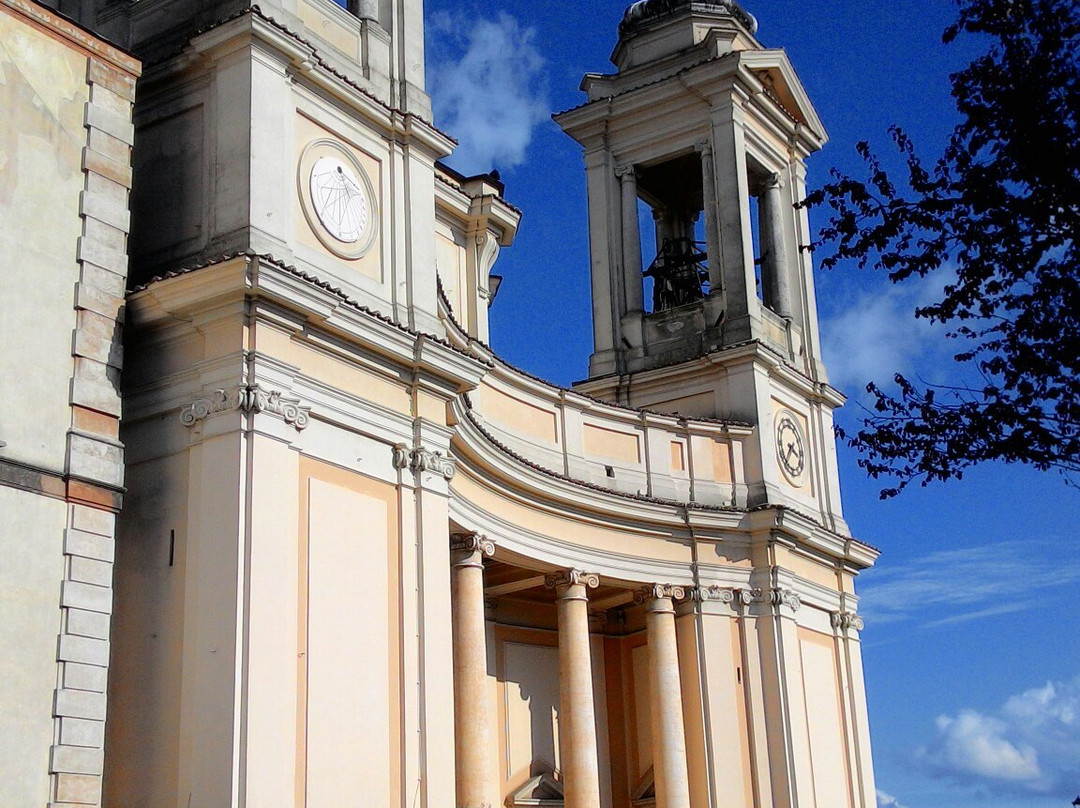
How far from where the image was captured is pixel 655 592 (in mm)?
27109

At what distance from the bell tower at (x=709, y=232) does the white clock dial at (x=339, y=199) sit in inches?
430

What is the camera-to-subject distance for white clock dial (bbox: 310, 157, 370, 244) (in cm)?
1975

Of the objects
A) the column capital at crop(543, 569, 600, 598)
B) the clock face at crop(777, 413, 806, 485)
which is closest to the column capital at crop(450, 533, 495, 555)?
the column capital at crop(543, 569, 600, 598)

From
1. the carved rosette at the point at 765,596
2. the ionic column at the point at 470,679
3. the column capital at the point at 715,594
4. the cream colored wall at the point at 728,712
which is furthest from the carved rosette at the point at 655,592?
the ionic column at the point at 470,679

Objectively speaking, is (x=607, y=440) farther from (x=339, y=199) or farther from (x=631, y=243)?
(x=339, y=199)

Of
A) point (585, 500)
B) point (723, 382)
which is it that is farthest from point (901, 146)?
point (723, 382)

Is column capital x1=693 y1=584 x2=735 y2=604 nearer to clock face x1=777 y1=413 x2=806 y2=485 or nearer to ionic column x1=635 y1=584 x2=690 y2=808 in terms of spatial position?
ionic column x1=635 y1=584 x2=690 y2=808

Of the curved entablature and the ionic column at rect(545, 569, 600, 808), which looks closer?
the ionic column at rect(545, 569, 600, 808)

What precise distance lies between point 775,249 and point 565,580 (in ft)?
34.2

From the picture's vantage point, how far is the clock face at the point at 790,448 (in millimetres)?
30303

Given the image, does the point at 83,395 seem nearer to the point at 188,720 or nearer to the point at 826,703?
the point at 188,720

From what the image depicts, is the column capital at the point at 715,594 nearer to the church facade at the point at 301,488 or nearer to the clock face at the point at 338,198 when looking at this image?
the church facade at the point at 301,488

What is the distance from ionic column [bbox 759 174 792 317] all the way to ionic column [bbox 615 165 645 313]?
8.80 feet

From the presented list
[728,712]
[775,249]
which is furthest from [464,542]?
[775,249]
